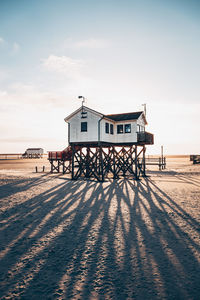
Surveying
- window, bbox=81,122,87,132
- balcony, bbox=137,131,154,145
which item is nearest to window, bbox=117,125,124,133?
balcony, bbox=137,131,154,145

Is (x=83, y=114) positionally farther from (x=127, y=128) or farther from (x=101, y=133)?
(x=127, y=128)

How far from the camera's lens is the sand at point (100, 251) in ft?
14.8

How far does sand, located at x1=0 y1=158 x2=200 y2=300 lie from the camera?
178 inches

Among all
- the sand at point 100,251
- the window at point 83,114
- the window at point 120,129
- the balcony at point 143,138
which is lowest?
the sand at point 100,251

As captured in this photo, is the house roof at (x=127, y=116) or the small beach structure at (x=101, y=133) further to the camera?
the house roof at (x=127, y=116)

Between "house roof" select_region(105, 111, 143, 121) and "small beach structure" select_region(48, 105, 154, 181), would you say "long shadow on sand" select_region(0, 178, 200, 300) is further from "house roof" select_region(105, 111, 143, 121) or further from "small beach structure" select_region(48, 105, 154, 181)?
"house roof" select_region(105, 111, 143, 121)

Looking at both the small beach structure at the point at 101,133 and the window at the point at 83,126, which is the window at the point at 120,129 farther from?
the window at the point at 83,126

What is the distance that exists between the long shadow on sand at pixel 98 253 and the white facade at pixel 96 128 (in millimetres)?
12505

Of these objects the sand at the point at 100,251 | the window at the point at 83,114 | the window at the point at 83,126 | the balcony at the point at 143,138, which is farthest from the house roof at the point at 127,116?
the sand at the point at 100,251

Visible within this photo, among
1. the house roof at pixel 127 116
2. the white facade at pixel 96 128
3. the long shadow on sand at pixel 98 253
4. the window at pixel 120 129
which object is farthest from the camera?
the window at pixel 120 129

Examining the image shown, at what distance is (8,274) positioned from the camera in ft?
16.6

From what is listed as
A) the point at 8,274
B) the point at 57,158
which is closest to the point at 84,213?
the point at 8,274

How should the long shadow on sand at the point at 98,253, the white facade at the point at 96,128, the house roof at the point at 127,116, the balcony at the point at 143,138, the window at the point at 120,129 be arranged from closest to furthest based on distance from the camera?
the long shadow on sand at the point at 98,253 < the white facade at the point at 96,128 < the balcony at the point at 143,138 < the house roof at the point at 127,116 < the window at the point at 120,129

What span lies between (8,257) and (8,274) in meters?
0.93
